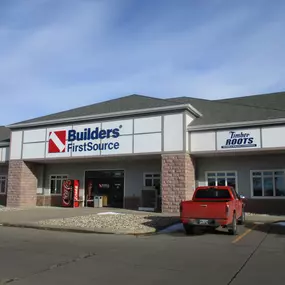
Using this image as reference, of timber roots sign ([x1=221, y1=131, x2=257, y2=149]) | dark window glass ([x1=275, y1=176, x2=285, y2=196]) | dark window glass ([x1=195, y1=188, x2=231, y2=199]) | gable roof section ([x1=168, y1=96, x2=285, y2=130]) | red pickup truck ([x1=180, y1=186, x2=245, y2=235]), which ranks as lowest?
red pickup truck ([x1=180, y1=186, x2=245, y2=235])

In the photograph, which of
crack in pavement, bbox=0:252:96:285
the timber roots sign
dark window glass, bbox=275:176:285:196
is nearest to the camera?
crack in pavement, bbox=0:252:96:285

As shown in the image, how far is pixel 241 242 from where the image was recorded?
12.4 meters

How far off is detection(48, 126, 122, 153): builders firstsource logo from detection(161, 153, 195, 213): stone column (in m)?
4.06

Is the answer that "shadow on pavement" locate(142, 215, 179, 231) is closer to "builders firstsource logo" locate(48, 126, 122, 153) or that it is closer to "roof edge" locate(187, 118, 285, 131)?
"roof edge" locate(187, 118, 285, 131)

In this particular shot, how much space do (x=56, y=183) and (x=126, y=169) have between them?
21.7 ft

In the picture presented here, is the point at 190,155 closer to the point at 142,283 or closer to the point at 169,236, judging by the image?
the point at 169,236

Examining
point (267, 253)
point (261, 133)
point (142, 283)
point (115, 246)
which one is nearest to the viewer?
point (142, 283)

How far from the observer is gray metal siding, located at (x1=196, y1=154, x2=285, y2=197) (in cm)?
2420

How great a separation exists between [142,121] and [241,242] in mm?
14016

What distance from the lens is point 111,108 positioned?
28.5 m

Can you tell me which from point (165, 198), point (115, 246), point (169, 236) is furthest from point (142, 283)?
point (165, 198)

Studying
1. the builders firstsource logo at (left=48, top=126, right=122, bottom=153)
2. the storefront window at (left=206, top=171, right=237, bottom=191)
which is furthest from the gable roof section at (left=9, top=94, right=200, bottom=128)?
the storefront window at (left=206, top=171, right=237, bottom=191)

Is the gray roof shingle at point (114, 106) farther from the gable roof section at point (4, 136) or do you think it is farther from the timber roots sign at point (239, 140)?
the timber roots sign at point (239, 140)

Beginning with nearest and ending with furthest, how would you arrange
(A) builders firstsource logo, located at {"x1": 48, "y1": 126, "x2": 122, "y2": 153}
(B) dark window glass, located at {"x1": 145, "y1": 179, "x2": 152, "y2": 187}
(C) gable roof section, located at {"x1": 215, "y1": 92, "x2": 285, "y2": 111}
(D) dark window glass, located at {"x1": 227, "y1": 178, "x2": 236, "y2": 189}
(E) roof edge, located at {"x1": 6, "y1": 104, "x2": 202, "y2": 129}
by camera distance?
1. (E) roof edge, located at {"x1": 6, "y1": 104, "x2": 202, "y2": 129}
2. (D) dark window glass, located at {"x1": 227, "y1": 178, "x2": 236, "y2": 189}
3. (C) gable roof section, located at {"x1": 215, "y1": 92, "x2": 285, "y2": 111}
4. (A) builders firstsource logo, located at {"x1": 48, "y1": 126, "x2": 122, "y2": 153}
5. (B) dark window glass, located at {"x1": 145, "y1": 179, "x2": 152, "y2": 187}
